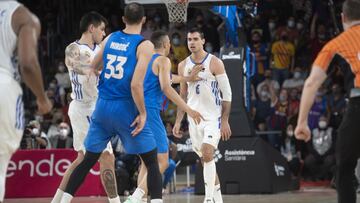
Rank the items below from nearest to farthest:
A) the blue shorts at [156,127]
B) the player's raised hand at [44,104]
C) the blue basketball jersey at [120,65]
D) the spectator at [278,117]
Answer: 1. the player's raised hand at [44,104]
2. the blue basketball jersey at [120,65]
3. the blue shorts at [156,127]
4. the spectator at [278,117]

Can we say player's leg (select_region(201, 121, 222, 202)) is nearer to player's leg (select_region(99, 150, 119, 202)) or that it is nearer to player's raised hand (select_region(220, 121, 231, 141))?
player's raised hand (select_region(220, 121, 231, 141))

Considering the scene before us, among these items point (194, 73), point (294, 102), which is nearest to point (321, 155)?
point (294, 102)

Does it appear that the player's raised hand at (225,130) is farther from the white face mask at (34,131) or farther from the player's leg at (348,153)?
the white face mask at (34,131)

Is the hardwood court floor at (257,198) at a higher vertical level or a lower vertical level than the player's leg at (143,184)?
lower

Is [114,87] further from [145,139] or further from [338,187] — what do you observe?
[338,187]

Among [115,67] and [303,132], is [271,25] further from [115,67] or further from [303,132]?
[303,132]

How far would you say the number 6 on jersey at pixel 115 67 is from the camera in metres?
8.40

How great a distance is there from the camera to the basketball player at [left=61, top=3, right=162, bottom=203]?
27.1ft

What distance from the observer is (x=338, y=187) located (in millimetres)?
6738

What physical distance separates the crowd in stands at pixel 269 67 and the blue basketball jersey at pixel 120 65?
277 inches

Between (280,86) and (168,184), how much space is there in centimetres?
619

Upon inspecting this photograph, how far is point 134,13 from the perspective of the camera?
27.6 feet

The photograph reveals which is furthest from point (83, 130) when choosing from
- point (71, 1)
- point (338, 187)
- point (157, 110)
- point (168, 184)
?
point (71, 1)

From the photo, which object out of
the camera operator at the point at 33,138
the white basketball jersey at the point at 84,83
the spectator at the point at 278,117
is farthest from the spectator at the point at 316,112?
the white basketball jersey at the point at 84,83
